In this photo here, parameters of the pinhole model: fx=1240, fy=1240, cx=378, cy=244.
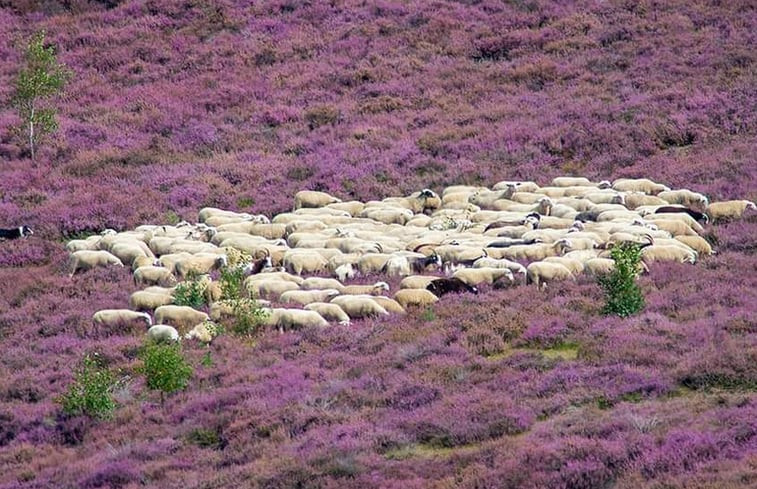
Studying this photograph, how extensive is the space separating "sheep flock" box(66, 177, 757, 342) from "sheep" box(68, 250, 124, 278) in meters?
0.03

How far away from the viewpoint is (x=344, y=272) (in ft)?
84.3

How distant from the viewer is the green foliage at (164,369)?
1930cm

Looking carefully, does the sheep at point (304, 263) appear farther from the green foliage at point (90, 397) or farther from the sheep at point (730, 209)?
the sheep at point (730, 209)

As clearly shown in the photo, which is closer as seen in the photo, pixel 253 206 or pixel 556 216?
pixel 556 216

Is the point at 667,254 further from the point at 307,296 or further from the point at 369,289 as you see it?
the point at 307,296

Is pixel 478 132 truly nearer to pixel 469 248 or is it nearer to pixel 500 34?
pixel 500 34

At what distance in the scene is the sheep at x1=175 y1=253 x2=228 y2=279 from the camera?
26.2 meters

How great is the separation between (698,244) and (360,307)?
7.40 metres

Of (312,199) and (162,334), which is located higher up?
(162,334)

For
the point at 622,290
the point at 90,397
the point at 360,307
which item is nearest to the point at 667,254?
the point at 622,290

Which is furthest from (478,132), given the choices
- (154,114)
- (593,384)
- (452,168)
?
(593,384)

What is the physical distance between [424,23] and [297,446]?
98.1 feet

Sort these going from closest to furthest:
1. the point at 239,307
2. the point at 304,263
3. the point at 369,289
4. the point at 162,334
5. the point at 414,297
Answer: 1. the point at 162,334
2. the point at 239,307
3. the point at 414,297
4. the point at 369,289
5. the point at 304,263

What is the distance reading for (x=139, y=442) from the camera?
18359 mm
